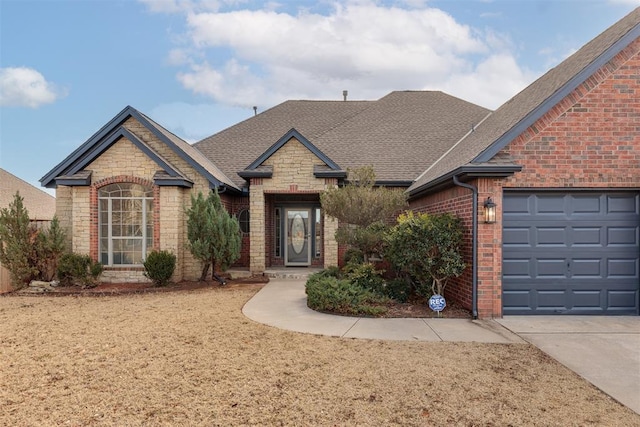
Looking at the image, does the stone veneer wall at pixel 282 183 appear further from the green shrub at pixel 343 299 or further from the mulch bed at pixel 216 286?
the green shrub at pixel 343 299

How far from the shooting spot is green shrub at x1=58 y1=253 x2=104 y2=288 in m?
10.6

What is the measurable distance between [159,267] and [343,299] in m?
5.88

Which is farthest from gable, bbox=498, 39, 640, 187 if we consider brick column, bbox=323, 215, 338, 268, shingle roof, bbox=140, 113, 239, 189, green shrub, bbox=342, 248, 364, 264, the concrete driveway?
shingle roof, bbox=140, 113, 239, 189

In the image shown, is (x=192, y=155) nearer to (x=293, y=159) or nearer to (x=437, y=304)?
(x=293, y=159)

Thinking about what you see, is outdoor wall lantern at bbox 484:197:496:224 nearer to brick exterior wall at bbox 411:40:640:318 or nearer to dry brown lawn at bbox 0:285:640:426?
brick exterior wall at bbox 411:40:640:318

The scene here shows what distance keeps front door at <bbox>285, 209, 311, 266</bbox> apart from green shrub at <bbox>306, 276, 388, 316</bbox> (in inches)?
238

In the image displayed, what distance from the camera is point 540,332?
20.8 ft

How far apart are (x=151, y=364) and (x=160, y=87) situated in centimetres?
1505

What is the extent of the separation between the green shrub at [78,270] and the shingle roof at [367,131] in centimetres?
554

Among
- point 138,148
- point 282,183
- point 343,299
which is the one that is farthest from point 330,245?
point 138,148

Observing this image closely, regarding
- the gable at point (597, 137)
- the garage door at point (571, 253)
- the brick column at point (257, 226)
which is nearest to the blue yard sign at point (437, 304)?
the garage door at point (571, 253)

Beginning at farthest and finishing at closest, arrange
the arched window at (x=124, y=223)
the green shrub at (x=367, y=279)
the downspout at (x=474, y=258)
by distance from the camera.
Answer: the arched window at (x=124, y=223) < the green shrub at (x=367, y=279) < the downspout at (x=474, y=258)

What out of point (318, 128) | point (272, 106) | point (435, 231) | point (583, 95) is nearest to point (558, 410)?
point (435, 231)

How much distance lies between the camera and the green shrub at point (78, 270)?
34.9 ft
